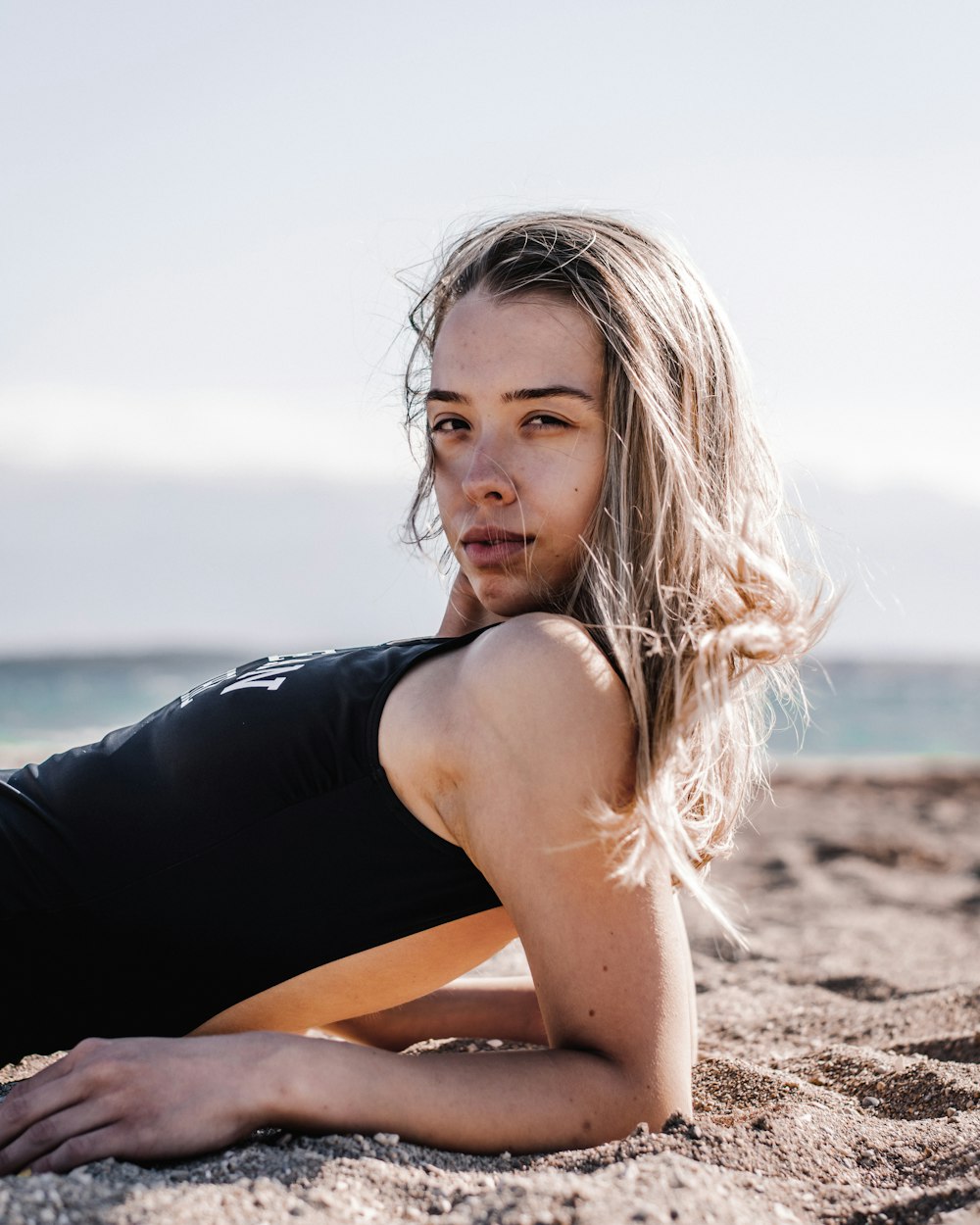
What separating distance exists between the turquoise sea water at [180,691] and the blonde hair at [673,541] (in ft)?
35.8

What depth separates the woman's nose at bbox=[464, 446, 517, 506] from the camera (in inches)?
71.9

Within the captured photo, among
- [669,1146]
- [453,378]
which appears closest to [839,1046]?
[669,1146]

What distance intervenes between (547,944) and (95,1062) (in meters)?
0.59

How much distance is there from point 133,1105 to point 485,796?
0.58 metres

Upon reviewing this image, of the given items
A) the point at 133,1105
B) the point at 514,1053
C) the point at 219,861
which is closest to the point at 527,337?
the point at 219,861

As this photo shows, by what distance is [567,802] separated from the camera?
1476 millimetres

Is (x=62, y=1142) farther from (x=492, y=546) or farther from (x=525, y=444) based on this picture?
(x=525, y=444)

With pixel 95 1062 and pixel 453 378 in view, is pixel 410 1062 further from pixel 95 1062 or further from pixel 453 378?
pixel 453 378

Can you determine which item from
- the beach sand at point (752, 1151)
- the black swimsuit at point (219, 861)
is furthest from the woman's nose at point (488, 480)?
the beach sand at point (752, 1151)

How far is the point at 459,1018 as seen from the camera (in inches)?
97.8

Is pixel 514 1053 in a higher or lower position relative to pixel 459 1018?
higher

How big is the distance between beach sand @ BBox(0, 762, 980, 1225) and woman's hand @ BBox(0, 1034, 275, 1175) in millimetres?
35

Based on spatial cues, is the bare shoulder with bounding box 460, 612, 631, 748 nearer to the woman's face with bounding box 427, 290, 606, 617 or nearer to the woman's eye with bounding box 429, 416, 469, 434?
the woman's face with bounding box 427, 290, 606, 617

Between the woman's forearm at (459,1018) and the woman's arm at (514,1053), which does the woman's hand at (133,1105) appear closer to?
the woman's arm at (514,1053)
